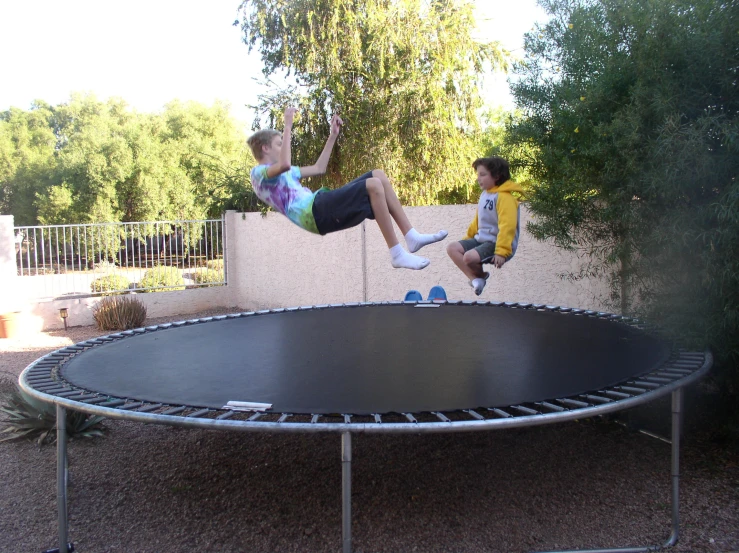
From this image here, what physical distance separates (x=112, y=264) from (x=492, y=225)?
19.0 feet

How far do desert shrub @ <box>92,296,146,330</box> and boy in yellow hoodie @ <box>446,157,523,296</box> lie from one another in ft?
15.1

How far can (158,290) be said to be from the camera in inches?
285

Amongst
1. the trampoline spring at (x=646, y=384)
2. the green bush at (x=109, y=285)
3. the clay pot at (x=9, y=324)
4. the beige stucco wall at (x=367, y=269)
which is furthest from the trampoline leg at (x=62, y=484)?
the green bush at (x=109, y=285)

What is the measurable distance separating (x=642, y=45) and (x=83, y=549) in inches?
107

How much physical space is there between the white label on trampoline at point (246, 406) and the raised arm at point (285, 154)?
33.9 inches

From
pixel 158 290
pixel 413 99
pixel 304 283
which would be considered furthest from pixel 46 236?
pixel 413 99

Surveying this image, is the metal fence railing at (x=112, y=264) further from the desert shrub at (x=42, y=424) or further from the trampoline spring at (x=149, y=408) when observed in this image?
the trampoline spring at (x=149, y=408)

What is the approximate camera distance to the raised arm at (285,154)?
2.09 m

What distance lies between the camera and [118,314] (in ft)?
20.6

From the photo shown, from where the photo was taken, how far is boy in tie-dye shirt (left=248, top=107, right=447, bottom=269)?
228 cm

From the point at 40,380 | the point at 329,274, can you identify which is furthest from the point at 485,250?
the point at 329,274

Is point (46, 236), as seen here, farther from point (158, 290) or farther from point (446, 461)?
point (446, 461)

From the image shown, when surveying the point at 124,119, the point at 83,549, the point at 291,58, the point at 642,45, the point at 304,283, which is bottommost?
the point at 83,549

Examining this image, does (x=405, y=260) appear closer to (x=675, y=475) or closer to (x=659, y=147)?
(x=659, y=147)
